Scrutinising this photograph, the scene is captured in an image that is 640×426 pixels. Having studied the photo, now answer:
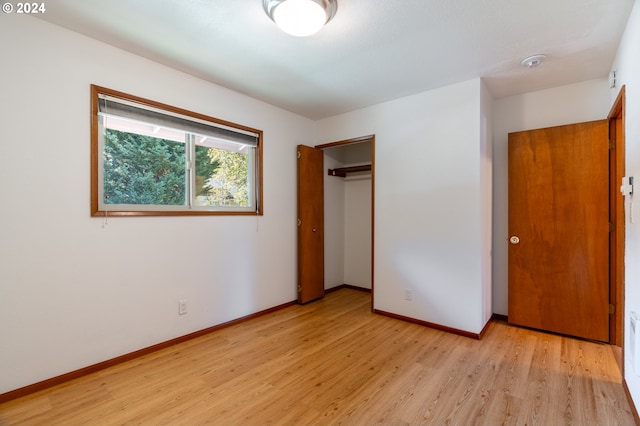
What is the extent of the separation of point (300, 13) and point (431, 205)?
222 centimetres

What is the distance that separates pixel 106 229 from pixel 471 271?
3.30 m

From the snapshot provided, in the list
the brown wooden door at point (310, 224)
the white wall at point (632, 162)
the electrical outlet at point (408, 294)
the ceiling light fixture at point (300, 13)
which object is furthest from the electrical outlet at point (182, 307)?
the white wall at point (632, 162)

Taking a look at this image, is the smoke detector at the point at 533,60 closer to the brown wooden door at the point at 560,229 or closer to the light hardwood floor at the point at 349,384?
the brown wooden door at the point at 560,229

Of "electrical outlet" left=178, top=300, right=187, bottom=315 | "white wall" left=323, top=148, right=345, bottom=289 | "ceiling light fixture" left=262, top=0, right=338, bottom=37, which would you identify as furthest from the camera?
"white wall" left=323, top=148, right=345, bottom=289

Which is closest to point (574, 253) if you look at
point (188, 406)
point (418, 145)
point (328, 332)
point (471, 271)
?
point (471, 271)

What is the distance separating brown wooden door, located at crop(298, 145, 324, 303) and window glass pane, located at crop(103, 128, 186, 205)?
1.54 meters

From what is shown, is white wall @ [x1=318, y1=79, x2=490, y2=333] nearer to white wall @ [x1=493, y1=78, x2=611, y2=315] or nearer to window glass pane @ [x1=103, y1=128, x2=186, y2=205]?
white wall @ [x1=493, y1=78, x2=611, y2=315]

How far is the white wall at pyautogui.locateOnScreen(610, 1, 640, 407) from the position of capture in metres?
1.76

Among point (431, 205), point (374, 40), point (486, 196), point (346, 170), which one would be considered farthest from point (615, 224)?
point (346, 170)

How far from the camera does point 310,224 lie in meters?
3.99

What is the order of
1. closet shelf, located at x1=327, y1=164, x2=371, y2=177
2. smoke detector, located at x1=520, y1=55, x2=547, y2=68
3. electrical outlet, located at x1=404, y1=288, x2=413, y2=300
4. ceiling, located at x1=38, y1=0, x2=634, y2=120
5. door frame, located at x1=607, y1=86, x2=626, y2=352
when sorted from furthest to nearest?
closet shelf, located at x1=327, y1=164, x2=371, y2=177, electrical outlet, located at x1=404, y1=288, x2=413, y2=300, door frame, located at x1=607, y1=86, x2=626, y2=352, smoke detector, located at x1=520, y1=55, x2=547, y2=68, ceiling, located at x1=38, y1=0, x2=634, y2=120

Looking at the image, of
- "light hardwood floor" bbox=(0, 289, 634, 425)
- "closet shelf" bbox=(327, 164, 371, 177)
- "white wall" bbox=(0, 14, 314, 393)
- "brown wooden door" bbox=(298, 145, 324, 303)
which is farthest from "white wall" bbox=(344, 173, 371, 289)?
"white wall" bbox=(0, 14, 314, 393)

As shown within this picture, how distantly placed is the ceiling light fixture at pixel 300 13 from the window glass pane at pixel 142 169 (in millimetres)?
1564

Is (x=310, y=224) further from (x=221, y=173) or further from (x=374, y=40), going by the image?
(x=374, y=40)
